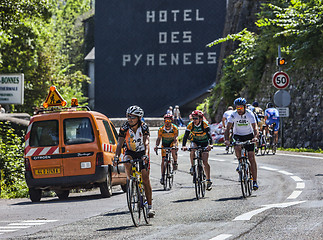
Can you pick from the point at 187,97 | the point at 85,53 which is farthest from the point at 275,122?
the point at 85,53

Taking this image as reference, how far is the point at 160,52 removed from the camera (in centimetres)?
7094

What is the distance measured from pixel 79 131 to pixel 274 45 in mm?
18568

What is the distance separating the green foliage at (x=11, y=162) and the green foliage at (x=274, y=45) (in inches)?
462

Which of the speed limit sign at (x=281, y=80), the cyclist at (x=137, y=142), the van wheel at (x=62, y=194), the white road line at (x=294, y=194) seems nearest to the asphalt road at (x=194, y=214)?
the white road line at (x=294, y=194)

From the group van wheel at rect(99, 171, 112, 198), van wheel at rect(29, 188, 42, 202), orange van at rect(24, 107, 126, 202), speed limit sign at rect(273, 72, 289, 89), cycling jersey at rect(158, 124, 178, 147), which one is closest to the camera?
orange van at rect(24, 107, 126, 202)

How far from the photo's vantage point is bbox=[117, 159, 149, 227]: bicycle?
10.6m

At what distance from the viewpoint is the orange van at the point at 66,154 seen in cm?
1586

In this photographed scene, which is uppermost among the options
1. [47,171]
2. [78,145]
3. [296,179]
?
[78,145]

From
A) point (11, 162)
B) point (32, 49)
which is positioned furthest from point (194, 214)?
point (32, 49)

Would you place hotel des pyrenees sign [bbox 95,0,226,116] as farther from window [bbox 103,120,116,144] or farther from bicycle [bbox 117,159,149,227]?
bicycle [bbox 117,159,149,227]

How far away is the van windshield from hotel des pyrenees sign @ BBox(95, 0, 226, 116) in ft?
175

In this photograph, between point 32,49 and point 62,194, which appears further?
point 32,49

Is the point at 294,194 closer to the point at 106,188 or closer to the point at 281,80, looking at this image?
the point at 106,188

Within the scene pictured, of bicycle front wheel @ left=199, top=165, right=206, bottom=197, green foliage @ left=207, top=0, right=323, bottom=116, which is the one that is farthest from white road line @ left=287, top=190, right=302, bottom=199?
green foliage @ left=207, top=0, right=323, bottom=116
